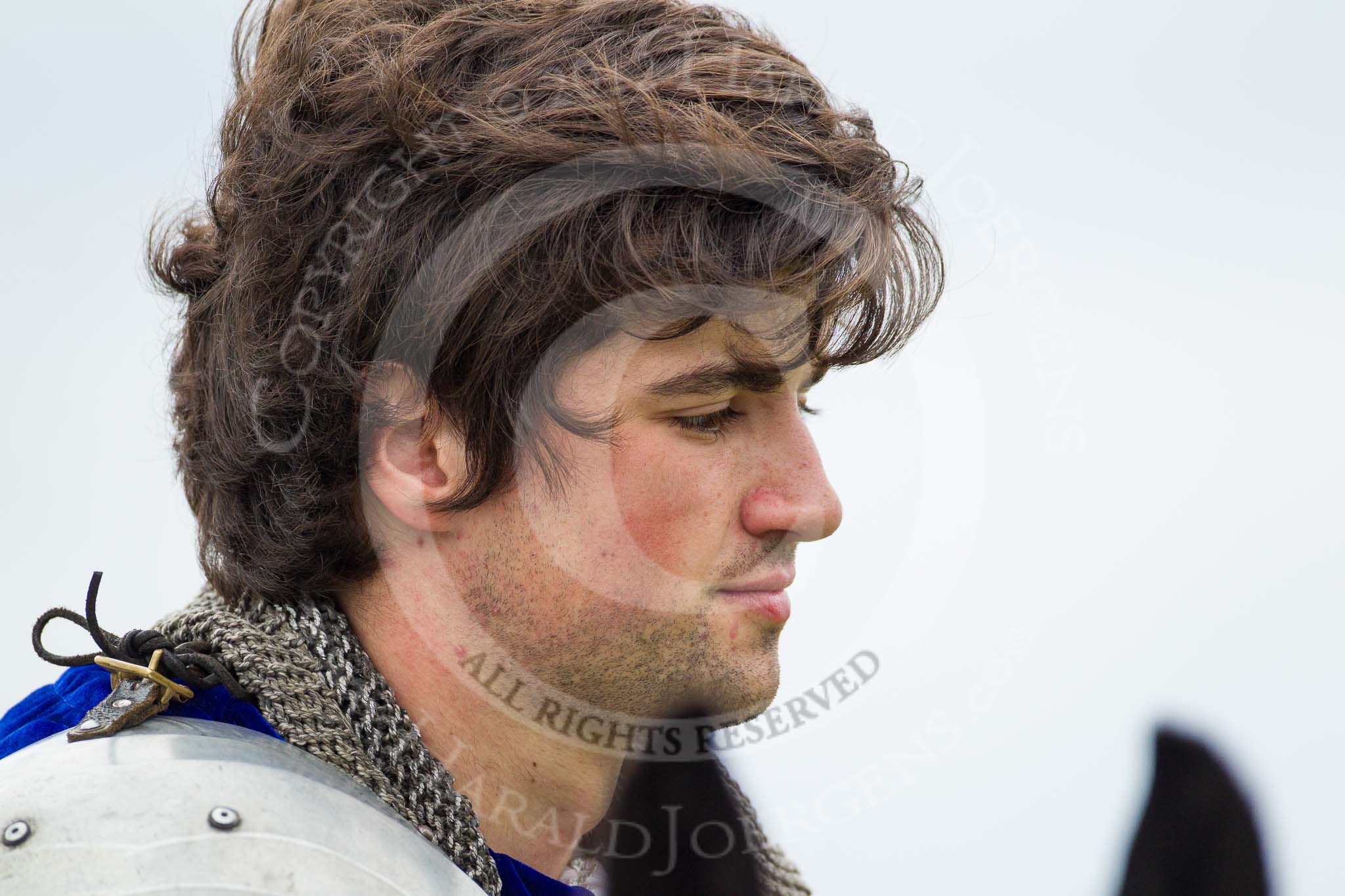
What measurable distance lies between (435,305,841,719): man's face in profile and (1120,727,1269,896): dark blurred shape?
45.5 inches

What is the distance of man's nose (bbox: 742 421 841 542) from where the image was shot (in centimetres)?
161

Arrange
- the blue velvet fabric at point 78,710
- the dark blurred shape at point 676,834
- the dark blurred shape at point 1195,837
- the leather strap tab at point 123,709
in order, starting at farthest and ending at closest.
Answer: the dark blurred shape at point 676,834 < the dark blurred shape at point 1195,837 < the blue velvet fabric at point 78,710 < the leather strap tab at point 123,709

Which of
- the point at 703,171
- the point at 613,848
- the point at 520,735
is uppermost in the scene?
the point at 703,171

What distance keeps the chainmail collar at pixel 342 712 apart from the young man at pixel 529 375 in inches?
1.0

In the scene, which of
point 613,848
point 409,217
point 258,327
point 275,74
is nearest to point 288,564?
point 258,327

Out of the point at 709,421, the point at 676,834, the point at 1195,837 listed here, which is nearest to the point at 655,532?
the point at 709,421

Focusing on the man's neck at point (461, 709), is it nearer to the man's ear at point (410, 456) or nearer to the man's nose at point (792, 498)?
the man's ear at point (410, 456)

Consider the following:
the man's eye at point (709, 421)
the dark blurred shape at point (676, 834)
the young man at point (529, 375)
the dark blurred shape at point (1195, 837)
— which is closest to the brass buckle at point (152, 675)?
the young man at point (529, 375)

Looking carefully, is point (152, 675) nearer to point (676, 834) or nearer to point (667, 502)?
point (667, 502)

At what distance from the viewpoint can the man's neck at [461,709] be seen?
5.19 ft

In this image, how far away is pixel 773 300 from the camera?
5.31 ft

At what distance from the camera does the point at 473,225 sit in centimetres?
161

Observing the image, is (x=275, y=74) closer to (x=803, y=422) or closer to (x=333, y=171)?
(x=333, y=171)

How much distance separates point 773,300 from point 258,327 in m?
0.73
